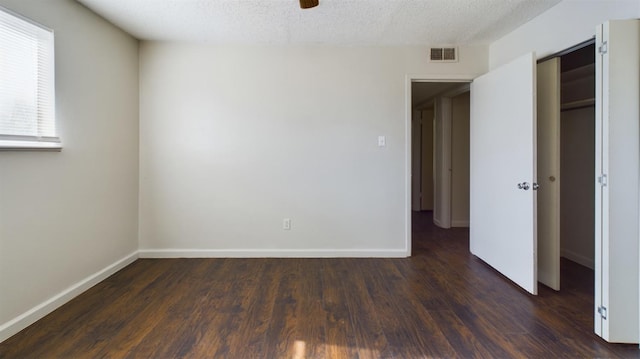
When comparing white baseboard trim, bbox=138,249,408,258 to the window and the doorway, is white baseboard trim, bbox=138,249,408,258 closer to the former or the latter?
the window

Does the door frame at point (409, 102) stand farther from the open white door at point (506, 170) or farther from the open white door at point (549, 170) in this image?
the open white door at point (549, 170)

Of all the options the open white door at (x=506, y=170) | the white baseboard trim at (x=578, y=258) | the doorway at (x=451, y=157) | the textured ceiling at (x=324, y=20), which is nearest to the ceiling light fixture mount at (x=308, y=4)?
the textured ceiling at (x=324, y=20)

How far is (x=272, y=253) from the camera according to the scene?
3.35 metres

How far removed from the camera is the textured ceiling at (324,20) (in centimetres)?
243

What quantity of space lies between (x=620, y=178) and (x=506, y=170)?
3.23 feet

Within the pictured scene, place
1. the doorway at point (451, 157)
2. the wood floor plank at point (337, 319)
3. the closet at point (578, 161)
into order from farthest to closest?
the doorway at point (451, 157) < the closet at point (578, 161) < the wood floor plank at point (337, 319)

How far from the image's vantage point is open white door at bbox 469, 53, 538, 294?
246 cm

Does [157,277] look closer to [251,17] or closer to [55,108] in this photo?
[55,108]

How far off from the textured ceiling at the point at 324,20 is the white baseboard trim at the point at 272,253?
2.27 m

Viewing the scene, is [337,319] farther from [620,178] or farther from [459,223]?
[459,223]

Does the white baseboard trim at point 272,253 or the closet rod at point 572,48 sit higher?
the closet rod at point 572,48

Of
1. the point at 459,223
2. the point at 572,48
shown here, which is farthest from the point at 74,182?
the point at 459,223

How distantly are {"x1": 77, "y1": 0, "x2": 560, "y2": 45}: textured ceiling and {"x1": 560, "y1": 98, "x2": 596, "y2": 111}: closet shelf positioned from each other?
102cm

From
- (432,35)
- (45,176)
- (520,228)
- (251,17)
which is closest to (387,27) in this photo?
(432,35)
